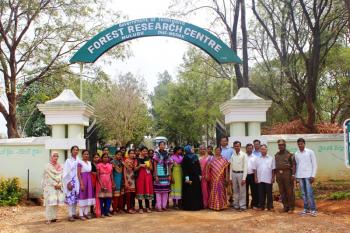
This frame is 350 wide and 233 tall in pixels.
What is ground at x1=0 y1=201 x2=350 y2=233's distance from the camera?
762 centimetres

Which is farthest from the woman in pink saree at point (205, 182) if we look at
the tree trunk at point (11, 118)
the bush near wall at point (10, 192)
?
the tree trunk at point (11, 118)

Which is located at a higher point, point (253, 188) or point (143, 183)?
point (143, 183)

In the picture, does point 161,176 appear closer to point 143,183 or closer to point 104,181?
Result: point 143,183

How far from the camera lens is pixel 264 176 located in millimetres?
9477

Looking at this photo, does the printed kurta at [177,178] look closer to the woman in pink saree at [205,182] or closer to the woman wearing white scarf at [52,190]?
the woman in pink saree at [205,182]

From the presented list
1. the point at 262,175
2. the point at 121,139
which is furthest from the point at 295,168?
the point at 121,139

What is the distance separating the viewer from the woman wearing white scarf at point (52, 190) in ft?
28.1

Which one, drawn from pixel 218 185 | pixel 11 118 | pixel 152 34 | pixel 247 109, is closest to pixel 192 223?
pixel 218 185

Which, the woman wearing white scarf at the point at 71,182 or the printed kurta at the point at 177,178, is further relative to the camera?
the printed kurta at the point at 177,178

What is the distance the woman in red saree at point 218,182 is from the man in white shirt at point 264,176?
725mm

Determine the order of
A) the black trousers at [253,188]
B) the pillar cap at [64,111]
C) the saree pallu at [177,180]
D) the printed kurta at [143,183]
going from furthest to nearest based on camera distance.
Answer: the pillar cap at [64,111]
the saree pallu at [177,180]
the black trousers at [253,188]
the printed kurta at [143,183]

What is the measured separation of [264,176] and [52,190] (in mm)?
4428

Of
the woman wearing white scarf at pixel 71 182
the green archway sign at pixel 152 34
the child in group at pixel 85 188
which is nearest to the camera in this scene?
the woman wearing white scarf at pixel 71 182

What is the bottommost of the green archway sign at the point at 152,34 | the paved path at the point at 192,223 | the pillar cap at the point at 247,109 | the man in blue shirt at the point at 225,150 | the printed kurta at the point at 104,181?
the paved path at the point at 192,223
